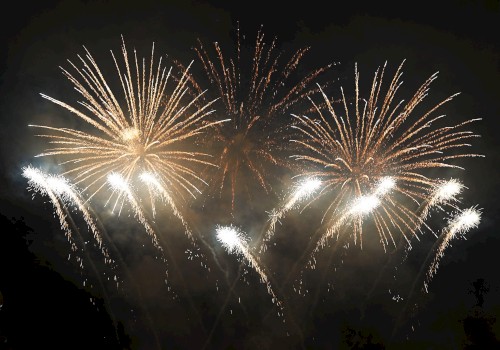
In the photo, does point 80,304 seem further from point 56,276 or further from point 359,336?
point 359,336

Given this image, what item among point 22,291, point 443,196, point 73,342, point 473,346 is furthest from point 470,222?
point 22,291

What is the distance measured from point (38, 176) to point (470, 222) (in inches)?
584

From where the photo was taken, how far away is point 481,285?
97.8 feet

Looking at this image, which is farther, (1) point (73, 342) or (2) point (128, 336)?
(2) point (128, 336)

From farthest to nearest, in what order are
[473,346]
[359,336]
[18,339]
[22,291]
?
[359,336]
[473,346]
[22,291]
[18,339]

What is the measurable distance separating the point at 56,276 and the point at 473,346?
827 inches

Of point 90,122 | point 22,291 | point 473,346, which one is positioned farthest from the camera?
point 473,346

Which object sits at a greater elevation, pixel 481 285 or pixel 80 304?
pixel 481 285

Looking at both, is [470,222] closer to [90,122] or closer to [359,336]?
[90,122]

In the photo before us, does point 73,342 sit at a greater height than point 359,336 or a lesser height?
lesser

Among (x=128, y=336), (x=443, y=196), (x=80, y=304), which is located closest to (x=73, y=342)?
(x=80, y=304)

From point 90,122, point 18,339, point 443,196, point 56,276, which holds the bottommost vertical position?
point 18,339

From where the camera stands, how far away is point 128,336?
23.9 meters

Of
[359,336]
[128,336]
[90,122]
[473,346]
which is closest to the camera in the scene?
[90,122]
